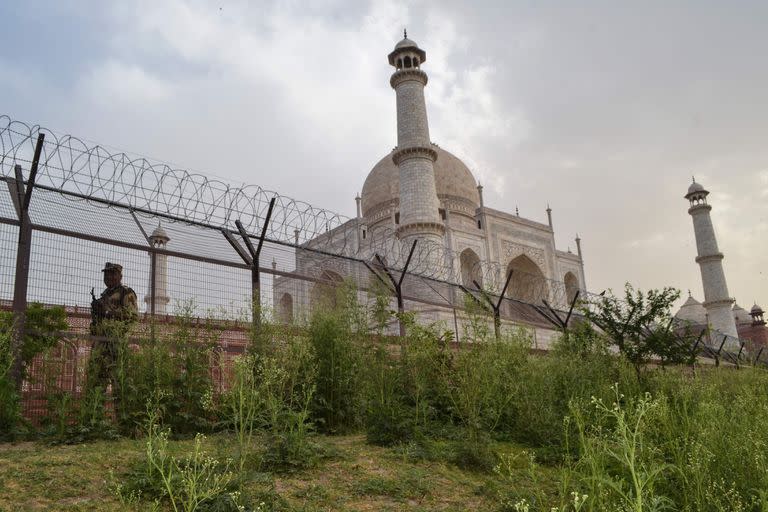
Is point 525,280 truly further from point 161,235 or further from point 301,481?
point 301,481

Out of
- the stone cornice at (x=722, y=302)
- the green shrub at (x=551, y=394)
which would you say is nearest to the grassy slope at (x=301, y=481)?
the green shrub at (x=551, y=394)

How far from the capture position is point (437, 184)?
34125 millimetres

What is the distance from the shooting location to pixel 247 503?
11.6 feet

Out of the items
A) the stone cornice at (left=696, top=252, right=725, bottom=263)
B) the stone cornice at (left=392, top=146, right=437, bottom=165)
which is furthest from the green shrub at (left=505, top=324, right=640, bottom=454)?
the stone cornice at (left=696, top=252, right=725, bottom=263)

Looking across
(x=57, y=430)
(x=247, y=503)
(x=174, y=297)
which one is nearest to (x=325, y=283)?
(x=174, y=297)

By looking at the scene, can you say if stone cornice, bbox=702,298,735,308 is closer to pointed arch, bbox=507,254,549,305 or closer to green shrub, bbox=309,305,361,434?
pointed arch, bbox=507,254,549,305

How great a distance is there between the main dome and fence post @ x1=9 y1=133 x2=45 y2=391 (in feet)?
87.0

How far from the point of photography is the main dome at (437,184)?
109 ft

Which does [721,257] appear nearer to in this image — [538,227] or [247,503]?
[538,227]

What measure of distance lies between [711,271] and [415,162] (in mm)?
22630

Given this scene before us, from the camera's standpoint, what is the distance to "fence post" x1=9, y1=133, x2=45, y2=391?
18.6 feet

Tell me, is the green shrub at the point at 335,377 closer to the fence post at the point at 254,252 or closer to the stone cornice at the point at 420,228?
the fence post at the point at 254,252

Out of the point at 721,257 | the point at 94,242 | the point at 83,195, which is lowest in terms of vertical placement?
the point at 94,242

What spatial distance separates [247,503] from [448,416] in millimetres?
3400
